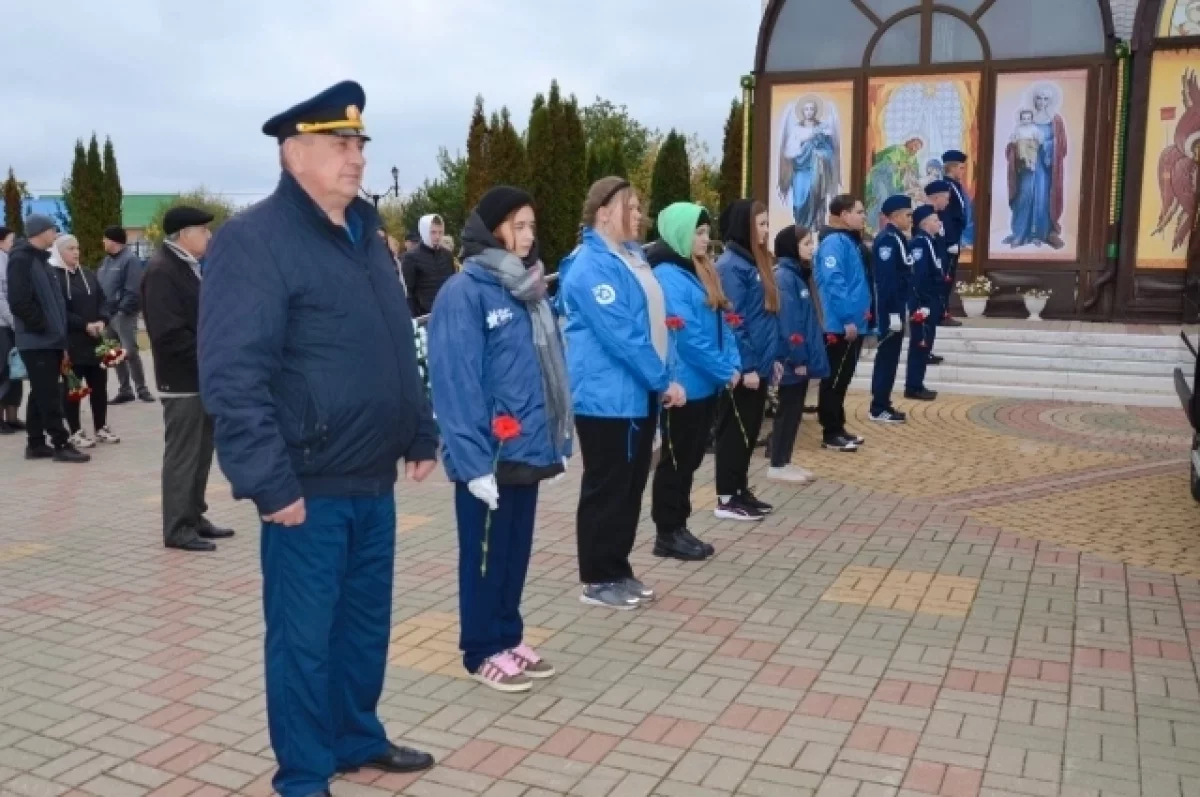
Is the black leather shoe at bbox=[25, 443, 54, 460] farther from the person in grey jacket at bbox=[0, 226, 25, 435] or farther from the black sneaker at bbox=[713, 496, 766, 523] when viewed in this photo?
the black sneaker at bbox=[713, 496, 766, 523]

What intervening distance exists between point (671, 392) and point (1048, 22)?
1320 centimetres

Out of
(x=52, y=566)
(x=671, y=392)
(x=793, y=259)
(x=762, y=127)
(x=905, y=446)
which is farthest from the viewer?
(x=762, y=127)

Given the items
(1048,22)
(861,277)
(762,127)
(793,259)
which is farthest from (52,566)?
(1048,22)

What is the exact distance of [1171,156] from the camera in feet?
49.0

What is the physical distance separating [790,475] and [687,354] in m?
2.52

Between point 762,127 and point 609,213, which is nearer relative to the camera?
point 609,213

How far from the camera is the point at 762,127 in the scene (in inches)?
665

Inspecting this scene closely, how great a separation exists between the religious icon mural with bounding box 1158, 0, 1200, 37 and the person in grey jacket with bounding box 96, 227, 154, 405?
13.5m

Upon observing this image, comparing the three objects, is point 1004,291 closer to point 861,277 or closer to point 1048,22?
point 1048,22

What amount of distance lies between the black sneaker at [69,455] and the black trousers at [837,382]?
20.0 ft

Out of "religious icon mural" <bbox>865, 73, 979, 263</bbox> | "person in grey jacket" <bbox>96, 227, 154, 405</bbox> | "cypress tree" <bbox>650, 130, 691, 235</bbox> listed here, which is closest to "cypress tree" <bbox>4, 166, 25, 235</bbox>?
"cypress tree" <bbox>650, 130, 691, 235</bbox>

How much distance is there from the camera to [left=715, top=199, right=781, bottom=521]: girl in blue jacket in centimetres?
668

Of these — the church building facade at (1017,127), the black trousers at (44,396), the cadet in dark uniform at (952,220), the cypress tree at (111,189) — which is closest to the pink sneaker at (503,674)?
the black trousers at (44,396)

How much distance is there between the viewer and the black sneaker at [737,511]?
688 cm
